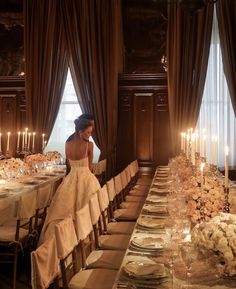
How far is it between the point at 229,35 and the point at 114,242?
6.48 meters

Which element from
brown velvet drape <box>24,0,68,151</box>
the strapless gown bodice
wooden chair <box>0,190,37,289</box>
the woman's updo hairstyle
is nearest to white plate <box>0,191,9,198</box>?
wooden chair <box>0,190,37,289</box>

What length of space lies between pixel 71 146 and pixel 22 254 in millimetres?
1640

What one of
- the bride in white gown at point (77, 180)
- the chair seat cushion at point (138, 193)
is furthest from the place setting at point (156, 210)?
the chair seat cushion at point (138, 193)

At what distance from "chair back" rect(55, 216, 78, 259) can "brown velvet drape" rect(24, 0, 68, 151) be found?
688 centimetres

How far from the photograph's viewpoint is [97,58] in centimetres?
962

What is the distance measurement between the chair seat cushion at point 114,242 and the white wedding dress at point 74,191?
1.07 metres

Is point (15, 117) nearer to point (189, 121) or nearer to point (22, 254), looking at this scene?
point (189, 121)

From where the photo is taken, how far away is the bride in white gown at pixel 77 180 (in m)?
5.58

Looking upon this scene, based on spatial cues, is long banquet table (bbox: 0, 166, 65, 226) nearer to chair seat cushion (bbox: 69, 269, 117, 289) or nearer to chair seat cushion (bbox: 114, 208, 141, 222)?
chair seat cushion (bbox: 114, 208, 141, 222)

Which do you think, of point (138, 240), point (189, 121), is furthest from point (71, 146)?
point (189, 121)

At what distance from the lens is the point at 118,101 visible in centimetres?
966

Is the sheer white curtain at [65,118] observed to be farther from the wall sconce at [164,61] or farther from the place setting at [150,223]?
the place setting at [150,223]

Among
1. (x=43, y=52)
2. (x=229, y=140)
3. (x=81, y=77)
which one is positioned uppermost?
(x=43, y=52)

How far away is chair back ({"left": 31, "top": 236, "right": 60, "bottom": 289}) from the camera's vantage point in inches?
101
